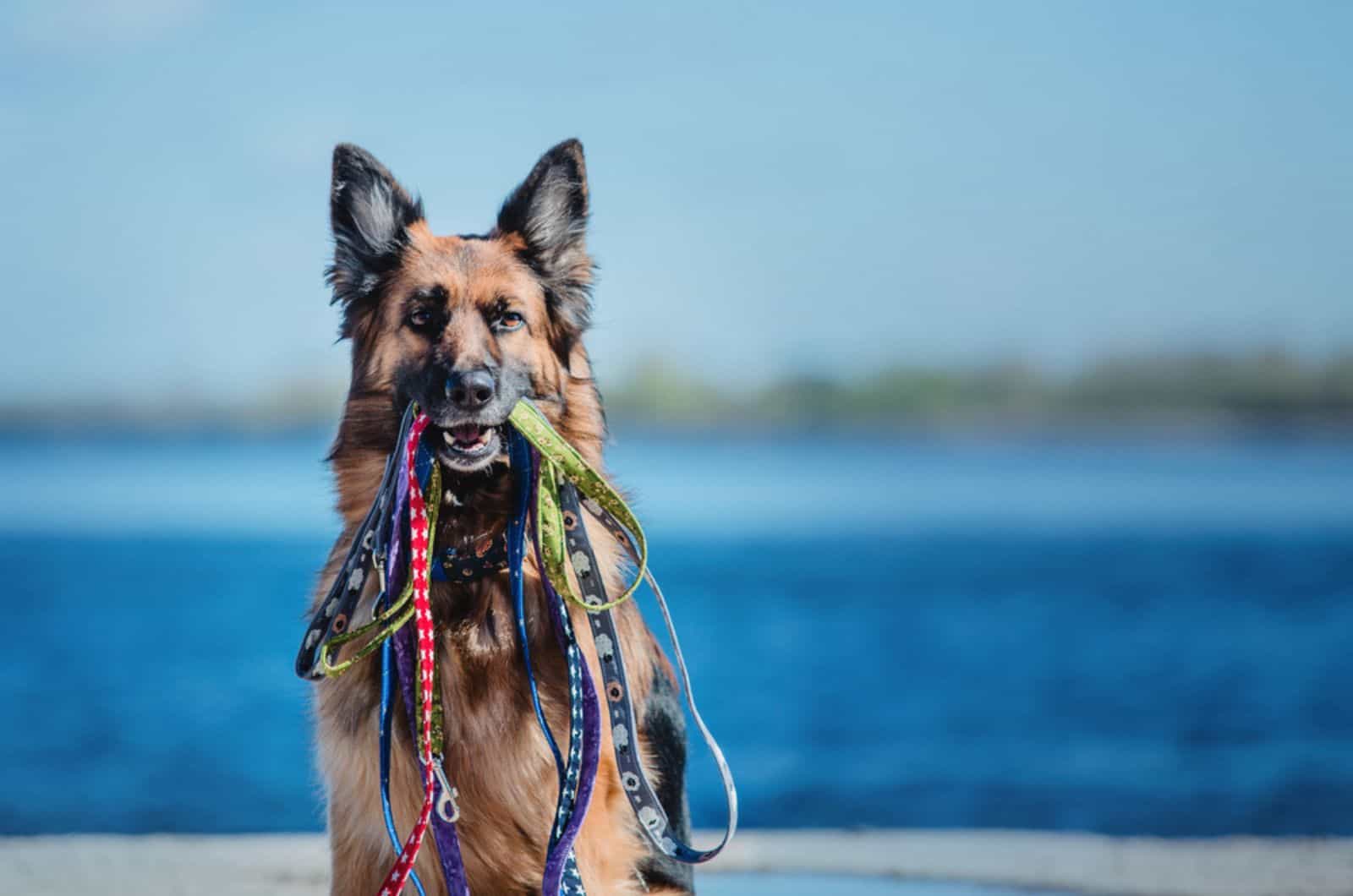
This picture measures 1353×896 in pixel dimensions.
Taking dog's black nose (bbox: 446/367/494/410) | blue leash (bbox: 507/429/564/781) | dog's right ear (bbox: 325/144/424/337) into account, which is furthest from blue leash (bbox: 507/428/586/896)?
dog's right ear (bbox: 325/144/424/337)

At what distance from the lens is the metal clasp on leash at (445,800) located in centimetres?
272

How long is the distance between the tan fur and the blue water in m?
0.24

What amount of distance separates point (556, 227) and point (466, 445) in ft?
2.02

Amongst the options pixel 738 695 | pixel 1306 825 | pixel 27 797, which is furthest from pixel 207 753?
pixel 1306 825

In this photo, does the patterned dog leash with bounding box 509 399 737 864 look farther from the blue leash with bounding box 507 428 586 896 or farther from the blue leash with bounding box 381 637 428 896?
the blue leash with bounding box 381 637 428 896

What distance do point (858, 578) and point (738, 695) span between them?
24581 mm

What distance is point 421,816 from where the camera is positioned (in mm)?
2641

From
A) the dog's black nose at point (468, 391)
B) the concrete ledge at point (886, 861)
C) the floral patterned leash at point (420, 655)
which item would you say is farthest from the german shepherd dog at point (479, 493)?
the concrete ledge at point (886, 861)

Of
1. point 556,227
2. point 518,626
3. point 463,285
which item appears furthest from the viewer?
point 556,227

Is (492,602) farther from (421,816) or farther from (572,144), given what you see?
(572,144)

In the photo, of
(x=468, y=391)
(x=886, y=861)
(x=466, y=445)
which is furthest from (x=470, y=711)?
(x=886, y=861)

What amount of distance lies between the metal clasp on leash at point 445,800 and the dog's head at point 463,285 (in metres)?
0.61

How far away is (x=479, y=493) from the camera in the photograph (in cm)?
288

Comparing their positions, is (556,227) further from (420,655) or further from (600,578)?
(420,655)
